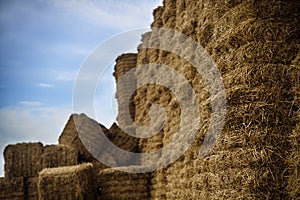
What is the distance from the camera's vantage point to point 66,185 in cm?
557

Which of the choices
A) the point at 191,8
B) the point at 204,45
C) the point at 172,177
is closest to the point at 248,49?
the point at 204,45

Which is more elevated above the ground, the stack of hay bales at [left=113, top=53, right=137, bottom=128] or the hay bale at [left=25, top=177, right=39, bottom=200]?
the stack of hay bales at [left=113, top=53, right=137, bottom=128]

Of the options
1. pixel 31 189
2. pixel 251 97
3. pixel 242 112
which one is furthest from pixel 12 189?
pixel 251 97

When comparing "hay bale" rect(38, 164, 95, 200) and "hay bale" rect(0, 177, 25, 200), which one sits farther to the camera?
"hay bale" rect(0, 177, 25, 200)

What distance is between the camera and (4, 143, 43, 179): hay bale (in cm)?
678

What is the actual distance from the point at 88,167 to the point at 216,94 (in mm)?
2850

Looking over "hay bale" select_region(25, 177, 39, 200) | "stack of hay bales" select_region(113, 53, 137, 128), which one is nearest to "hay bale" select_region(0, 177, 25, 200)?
"hay bale" select_region(25, 177, 39, 200)

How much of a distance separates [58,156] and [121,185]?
4.84 feet

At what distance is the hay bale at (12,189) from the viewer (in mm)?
6480

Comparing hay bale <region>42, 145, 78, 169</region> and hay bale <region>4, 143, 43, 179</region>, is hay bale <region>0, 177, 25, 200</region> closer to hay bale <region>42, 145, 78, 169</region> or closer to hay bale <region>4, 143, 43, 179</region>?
hay bale <region>4, 143, 43, 179</region>

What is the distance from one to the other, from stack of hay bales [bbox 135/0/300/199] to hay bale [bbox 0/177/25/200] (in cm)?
357

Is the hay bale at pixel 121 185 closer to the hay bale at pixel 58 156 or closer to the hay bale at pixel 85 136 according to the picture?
the hay bale at pixel 58 156

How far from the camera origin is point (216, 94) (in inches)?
A: 147

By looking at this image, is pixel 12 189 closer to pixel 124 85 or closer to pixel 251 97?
pixel 124 85
